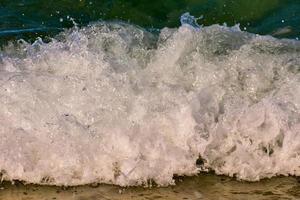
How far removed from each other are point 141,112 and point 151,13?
9.50 feet

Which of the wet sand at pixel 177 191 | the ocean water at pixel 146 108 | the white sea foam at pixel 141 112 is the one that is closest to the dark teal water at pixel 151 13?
the ocean water at pixel 146 108

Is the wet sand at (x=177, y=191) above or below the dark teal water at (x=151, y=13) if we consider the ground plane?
below

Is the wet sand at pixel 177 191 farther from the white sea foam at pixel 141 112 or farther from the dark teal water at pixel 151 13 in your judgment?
the dark teal water at pixel 151 13

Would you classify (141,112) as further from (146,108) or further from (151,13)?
(151,13)

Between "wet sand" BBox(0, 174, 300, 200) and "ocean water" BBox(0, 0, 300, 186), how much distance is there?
63mm

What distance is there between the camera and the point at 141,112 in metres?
4.42

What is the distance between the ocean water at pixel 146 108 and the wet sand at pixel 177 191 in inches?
2.5

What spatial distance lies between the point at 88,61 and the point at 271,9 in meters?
2.98

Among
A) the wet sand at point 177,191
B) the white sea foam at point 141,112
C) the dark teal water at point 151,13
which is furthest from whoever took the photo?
the dark teal water at point 151,13

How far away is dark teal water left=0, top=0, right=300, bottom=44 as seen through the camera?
655cm

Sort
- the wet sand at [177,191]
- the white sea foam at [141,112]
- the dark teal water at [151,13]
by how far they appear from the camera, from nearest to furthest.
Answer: the wet sand at [177,191] < the white sea foam at [141,112] < the dark teal water at [151,13]

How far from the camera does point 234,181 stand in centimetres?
418

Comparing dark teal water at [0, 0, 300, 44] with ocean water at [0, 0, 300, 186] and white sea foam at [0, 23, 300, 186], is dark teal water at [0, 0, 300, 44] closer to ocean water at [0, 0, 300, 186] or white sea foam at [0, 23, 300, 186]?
ocean water at [0, 0, 300, 186]

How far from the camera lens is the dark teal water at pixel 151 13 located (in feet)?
21.5
